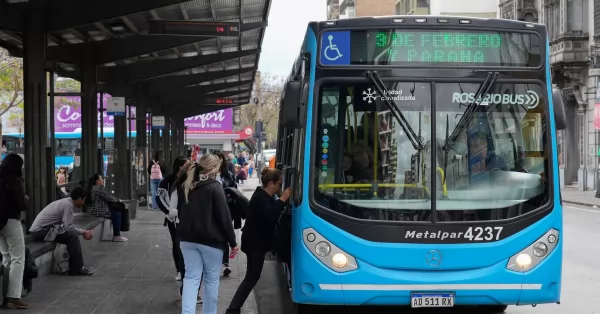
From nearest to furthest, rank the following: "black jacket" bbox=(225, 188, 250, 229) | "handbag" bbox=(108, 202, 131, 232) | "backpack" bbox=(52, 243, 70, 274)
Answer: "black jacket" bbox=(225, 188, 250, 229) → "backpack" bbox=(52, 243, 70, 274) → "handbag" bbox=(108, 202, 131, 232)

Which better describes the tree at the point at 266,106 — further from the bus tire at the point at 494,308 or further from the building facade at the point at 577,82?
the bus tire at the point at 494,308

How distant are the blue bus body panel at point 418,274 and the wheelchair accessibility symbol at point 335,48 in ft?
4.82

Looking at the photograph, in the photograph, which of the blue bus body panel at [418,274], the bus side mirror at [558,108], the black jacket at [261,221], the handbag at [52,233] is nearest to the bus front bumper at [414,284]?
the blue bus body panel at [418,274]

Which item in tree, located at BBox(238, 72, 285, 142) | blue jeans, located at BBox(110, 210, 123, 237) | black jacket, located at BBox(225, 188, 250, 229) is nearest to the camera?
black jacket, located at BBox(225, 188, 250, 229)

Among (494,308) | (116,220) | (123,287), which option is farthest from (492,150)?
(116,220)

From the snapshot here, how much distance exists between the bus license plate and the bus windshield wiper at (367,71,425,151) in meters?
1.35

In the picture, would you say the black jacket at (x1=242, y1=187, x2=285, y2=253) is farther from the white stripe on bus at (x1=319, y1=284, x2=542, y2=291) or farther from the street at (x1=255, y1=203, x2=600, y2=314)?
the street at (x1=255, y1=203, x2=600, y2=314)

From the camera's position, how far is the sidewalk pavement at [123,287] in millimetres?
9445

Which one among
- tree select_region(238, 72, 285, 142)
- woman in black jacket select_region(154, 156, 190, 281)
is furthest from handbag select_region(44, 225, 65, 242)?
tree select_region(238, 72, 285, 142)

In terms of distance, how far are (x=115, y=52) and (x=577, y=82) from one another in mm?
23938

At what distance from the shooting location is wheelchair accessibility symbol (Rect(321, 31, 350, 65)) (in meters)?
7.91

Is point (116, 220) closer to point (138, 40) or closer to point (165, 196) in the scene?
point (138, 40)

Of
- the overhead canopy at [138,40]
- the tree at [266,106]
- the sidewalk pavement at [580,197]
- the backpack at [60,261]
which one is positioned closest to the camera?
the backpack at [60,261]

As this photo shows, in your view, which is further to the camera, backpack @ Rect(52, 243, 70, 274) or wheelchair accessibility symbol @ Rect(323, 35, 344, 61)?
backpack @ Rect(52, 243, 70, 274)
